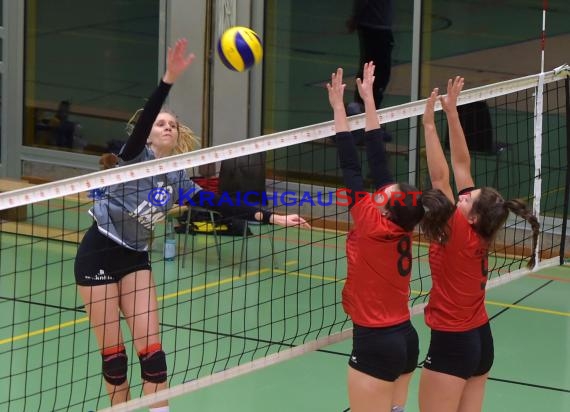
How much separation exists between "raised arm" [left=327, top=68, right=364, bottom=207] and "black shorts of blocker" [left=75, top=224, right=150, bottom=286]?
1313 millimetres

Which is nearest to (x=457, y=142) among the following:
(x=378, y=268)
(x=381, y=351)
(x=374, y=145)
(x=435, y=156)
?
(x=435, y=156)

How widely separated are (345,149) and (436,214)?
0.56 meters

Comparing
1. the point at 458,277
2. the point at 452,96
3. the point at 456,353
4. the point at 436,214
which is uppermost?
the point at 452,96

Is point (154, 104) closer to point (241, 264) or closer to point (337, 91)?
point (337, 91)

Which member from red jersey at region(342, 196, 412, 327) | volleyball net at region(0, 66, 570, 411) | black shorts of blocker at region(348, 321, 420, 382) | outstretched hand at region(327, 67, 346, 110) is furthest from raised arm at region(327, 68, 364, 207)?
black shorts of blocker at region(348, 321, 420, 382)

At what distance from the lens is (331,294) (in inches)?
376

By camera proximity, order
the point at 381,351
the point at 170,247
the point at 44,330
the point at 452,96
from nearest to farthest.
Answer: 1. the point at 381,351
2. the point at 452,96
3. the point at 44,330
4. the point at 170,247

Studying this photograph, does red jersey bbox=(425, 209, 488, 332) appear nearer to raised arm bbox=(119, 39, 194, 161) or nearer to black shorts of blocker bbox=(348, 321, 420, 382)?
black shorts of blocker bbox=(348, 321, 420, 382)

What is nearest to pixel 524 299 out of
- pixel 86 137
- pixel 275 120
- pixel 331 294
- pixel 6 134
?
pixel 331 294

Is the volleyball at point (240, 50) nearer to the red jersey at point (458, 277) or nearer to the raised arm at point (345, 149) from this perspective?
the raised arm at point (345, 149)

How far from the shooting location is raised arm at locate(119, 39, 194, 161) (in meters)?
5.65

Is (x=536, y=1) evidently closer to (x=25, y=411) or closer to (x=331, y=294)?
(x=331, y=294)

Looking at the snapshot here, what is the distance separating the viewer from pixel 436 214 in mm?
5125

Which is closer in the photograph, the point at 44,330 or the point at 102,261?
the point at 102,261
